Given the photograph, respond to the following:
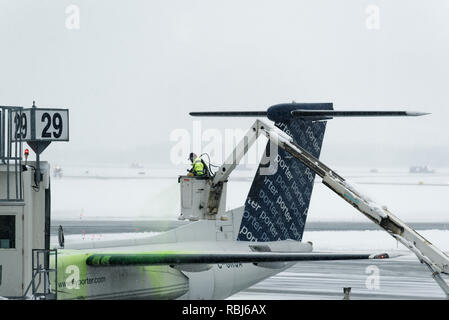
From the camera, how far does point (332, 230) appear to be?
64.9 metres

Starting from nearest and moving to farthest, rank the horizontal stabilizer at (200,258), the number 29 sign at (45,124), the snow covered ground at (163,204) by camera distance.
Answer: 1. the number 29 sign at (45,124)
2. the horizontal stabilizer at (200,258)
3. the snow covered ground at (163,204)

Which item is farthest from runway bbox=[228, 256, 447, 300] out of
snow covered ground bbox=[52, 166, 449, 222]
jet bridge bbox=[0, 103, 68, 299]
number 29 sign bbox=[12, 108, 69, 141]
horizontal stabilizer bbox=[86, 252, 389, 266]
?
snow covered ground bbox=[52, 166, 449, 222]

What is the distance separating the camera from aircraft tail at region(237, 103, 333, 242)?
26.5 metres

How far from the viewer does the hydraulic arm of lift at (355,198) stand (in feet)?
67.4

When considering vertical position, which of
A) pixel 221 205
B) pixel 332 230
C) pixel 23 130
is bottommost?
pixel 332 230

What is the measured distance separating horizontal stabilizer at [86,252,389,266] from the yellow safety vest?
190 inches

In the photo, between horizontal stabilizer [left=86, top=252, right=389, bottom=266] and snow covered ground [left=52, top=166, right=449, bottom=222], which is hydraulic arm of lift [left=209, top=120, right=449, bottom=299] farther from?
snow covered ground [left=52, top=166, right=449, bottom=222]

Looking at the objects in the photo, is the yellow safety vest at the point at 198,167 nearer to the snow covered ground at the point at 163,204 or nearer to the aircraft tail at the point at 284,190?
the aircraft tail at the point at 284,190

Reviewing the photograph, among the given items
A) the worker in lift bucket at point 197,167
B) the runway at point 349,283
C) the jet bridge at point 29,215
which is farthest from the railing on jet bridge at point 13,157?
the runway at point 349,283

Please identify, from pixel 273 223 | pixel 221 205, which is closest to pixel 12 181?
pixel 221 205

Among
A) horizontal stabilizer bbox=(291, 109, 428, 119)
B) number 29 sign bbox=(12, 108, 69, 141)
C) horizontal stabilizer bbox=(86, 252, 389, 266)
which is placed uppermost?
horizontal stabilizer bbox=(291, 109, 428, 119)

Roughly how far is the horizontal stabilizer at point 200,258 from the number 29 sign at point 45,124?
510 cm
